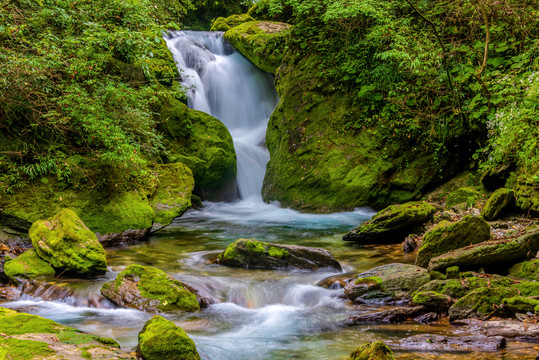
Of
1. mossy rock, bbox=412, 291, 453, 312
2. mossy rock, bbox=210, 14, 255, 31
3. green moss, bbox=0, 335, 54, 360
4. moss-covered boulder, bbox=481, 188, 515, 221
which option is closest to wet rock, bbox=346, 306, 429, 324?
mossy rock, bbox=412, 291, 453, 312

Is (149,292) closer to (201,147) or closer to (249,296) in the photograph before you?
(249,296)

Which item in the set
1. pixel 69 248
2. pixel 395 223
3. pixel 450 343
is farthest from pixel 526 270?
pixel 69 248

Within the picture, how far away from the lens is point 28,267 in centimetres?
557

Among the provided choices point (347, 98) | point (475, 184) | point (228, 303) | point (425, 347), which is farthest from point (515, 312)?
point (347, 98)

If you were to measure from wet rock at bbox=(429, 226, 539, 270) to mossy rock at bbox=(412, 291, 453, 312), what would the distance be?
0.80 metres

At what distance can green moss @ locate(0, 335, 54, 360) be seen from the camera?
2795mm

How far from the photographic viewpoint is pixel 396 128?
34.3ft

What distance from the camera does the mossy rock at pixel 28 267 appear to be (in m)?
5.46

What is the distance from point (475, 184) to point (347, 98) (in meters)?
3.86

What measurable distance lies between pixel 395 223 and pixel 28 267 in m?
5.88

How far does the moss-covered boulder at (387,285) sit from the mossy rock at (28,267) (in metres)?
3.95

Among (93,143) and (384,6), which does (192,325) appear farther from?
(384,6)

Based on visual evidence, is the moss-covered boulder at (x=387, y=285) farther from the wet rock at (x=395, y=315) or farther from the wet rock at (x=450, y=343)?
the wet rock at (x=450, y=343)

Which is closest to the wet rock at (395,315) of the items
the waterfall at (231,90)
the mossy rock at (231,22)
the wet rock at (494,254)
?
the wet rock at (494,254)
